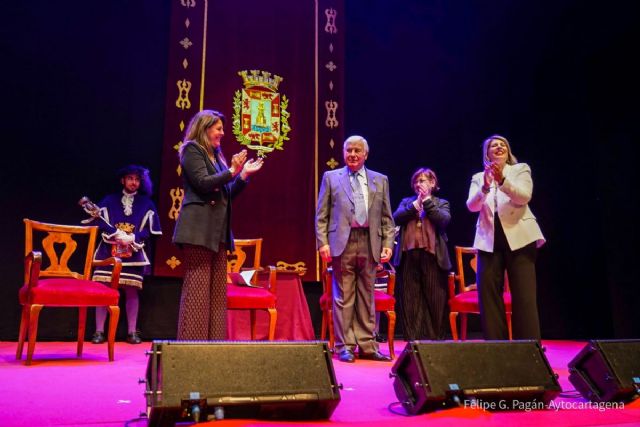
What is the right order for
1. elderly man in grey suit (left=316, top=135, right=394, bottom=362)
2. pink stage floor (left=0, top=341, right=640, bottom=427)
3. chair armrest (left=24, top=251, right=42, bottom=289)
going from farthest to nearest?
elderly man in grey suit (left=316, top=135, right=394, bottom=362), chair armrest (left=24, top=251, right=42, bottom=289), pink stage floor (left=0, top=341, right=640, bottom=427)

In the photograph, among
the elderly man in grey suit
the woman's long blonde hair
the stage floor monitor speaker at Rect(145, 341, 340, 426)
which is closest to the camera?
the stage floor monitor speaker at Rect(145, 341, 340, 426)

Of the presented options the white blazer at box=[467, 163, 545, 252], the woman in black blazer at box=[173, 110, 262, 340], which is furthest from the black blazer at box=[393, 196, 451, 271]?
the woman in black blazer at box=[173, 110, 262, 340]

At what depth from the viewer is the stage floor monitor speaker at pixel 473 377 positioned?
1.84m

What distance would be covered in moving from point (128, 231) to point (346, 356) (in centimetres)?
238

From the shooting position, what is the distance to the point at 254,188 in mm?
5359

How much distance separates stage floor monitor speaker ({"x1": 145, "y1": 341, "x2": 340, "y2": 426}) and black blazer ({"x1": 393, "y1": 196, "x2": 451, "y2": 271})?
309 centimetres

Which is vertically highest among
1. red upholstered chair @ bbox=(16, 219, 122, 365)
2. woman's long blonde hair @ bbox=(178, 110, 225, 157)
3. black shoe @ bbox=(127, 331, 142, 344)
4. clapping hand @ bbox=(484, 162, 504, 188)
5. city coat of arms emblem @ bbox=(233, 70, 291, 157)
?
city coat of arms emblem @ bbox=(233, 70, 291, 157)

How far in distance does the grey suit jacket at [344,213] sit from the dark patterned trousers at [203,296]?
0.99 metres

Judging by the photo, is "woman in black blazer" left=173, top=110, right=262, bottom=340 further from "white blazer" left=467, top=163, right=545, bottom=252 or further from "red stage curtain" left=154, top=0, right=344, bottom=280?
"red stage curtain" left=154, top=0, right=344, bottom=280

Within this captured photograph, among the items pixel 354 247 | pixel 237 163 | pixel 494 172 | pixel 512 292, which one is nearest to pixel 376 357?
pixel 354 247

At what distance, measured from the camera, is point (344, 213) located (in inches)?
142

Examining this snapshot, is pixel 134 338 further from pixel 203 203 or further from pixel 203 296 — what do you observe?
pixel 203 203

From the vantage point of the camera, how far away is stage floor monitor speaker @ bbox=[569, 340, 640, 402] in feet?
6.59

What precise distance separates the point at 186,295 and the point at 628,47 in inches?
202
